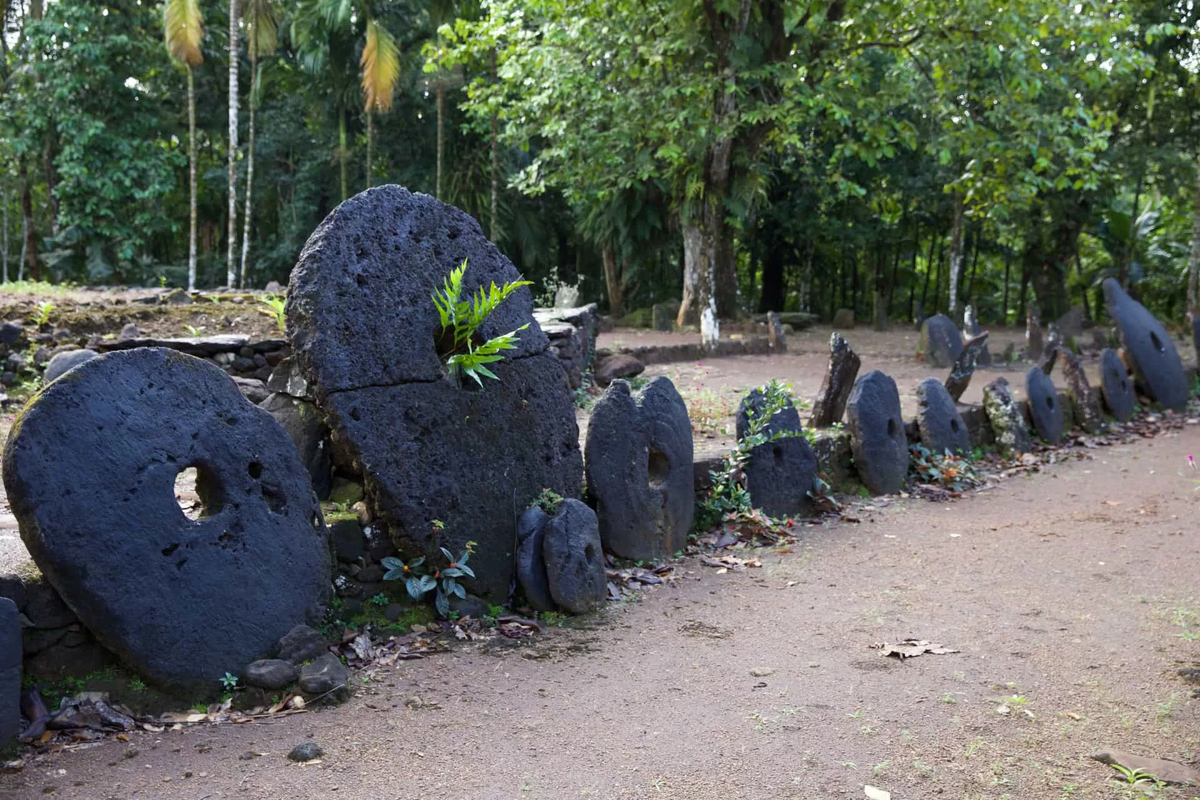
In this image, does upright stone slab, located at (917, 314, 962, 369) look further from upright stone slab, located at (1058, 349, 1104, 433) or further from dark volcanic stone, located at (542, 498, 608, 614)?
dark volcanic stone, located at (542, 498, 608, 614)

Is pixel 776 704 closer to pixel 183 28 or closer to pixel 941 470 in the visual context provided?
pixel 941 470

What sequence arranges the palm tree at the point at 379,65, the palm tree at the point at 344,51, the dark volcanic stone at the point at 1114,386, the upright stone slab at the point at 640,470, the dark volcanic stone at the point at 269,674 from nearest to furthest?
the dark volcanic stone at the point at 269,674
the upright stone slab at the point at 640,470
the dark volcanic stone at the point at 1114,386
the palm tree at the point at 379,65
the palm tree at the point at 344,51

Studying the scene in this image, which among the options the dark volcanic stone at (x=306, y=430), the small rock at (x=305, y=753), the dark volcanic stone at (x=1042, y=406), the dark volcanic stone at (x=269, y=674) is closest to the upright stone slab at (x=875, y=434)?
the dark volcanic stone at (x=1042, y=406)

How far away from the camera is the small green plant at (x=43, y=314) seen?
29.8ft

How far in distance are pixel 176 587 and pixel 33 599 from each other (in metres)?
0.45

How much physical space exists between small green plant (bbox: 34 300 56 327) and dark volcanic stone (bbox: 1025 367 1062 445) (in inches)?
356

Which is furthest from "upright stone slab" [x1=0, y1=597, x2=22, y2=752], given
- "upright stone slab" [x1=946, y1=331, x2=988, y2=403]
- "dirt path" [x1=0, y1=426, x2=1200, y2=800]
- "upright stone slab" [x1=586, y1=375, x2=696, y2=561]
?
"upright stone slab" [x1=946, y1=331, x2=988, y2=403]

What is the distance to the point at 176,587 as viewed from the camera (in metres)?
3.57

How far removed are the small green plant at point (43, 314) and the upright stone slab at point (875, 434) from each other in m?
7.08

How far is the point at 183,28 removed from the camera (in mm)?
15094

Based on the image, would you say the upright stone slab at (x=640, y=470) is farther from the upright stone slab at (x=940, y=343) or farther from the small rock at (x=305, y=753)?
the upright stone slab at (x=940, y=343)

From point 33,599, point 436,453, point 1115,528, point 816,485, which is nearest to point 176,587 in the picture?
point 33,599

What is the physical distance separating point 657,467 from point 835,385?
2.48 meters

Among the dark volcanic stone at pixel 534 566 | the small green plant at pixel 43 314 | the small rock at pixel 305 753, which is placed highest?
the small green plant at pixel 43 314
